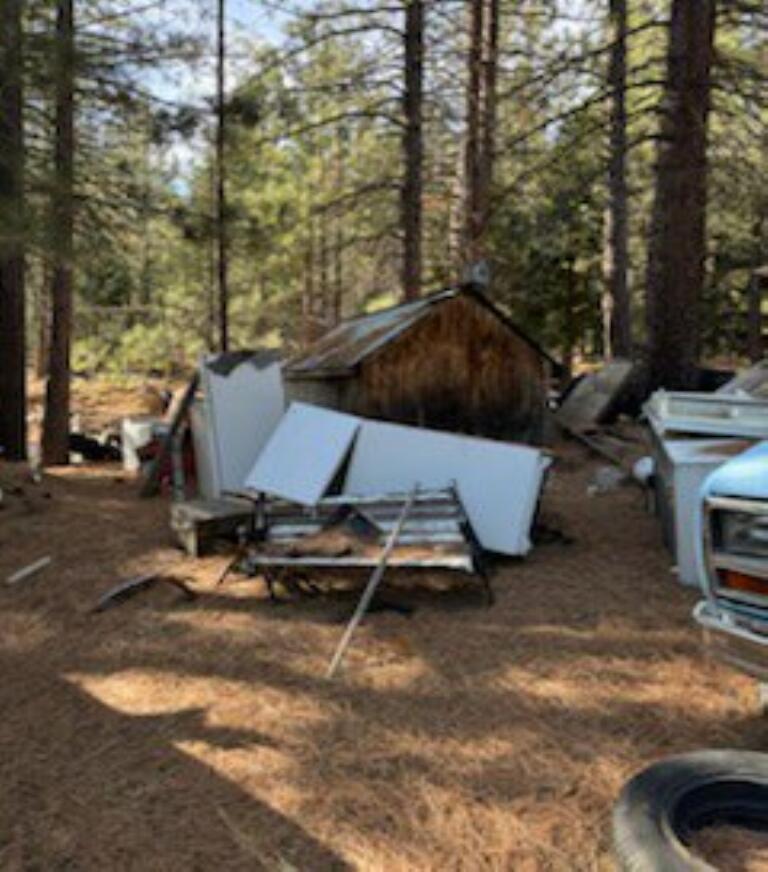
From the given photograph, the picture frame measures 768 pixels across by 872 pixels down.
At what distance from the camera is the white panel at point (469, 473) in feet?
22.3

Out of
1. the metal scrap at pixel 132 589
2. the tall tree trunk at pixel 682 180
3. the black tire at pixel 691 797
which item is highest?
the tall tree trunk at pixel 682 180

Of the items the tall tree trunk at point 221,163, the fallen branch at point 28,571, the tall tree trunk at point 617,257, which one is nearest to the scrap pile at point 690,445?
the fallen branch at point 28,571

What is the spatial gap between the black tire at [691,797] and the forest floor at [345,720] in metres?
0.19

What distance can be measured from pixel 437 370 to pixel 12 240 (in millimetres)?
5096

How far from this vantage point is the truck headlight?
3.17 metres

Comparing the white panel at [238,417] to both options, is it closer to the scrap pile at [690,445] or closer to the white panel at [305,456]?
the white panel at [305,456]

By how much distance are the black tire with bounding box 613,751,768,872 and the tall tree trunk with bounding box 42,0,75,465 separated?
7656 millimetres

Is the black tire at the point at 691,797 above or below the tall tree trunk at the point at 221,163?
below

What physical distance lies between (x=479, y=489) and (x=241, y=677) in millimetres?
2963

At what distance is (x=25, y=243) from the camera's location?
8.16m

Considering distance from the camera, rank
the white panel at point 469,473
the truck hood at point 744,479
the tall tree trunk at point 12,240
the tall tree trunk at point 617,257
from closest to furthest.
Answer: the truck hood at point 744,479, the white panel at point 469,473, the tall tree trunk at point 12,240, the tall tree trunk at point 617,257

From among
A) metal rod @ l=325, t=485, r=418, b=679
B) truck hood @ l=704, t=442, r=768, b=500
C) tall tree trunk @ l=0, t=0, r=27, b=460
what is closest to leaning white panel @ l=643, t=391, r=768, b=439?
metal rod @ l=325, t=485, r=418, b=679

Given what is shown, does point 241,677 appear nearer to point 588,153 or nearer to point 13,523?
point 13,523

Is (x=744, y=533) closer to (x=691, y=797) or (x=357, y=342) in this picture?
(x=691, y=797)
